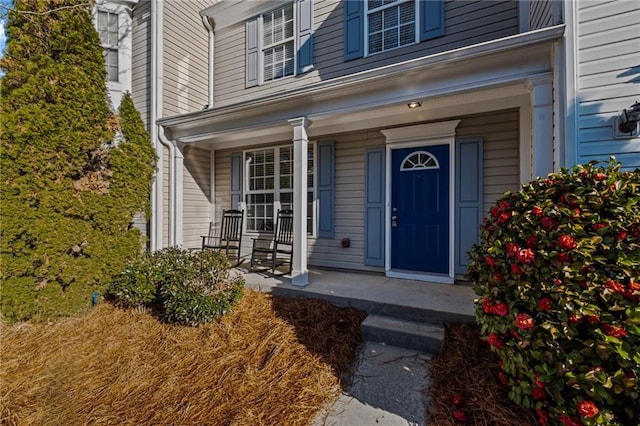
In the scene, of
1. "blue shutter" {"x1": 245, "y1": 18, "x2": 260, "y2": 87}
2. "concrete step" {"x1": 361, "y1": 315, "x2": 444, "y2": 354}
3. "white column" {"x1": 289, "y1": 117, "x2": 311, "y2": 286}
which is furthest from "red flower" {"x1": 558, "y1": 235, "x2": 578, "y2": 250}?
"blue shutter" {"x1": 245, "y1": 18, "x2": 260, "y2": 87}

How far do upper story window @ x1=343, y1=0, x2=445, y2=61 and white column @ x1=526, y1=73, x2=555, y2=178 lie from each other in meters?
1.95

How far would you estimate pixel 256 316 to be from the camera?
3.02 m

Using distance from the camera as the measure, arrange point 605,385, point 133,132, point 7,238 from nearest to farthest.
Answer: point 605,385, point 7,238, point 133,132

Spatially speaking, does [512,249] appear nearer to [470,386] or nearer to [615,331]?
[615,331]

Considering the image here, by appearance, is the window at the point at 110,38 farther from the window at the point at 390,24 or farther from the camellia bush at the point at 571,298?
the camellia bush at the point at 571,298

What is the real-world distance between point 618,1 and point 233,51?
544 cm

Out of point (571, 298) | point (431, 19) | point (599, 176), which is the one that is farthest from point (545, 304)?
point (431, 19)

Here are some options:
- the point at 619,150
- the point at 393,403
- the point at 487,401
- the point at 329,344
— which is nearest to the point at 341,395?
the point at 393,403

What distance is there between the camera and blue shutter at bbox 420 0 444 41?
3.94 m

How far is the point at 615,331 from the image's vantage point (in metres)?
1.28

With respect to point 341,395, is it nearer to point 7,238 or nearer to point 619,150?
point 619,150

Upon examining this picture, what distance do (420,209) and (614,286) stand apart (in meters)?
2.80

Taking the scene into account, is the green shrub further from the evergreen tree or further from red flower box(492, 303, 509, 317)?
red flower box(492, 303, 509, 317)

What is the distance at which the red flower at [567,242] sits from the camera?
144cm
